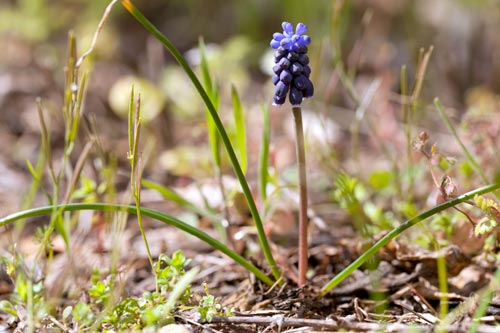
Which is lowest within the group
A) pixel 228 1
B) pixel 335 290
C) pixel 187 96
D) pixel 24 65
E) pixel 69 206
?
pixel 335 290

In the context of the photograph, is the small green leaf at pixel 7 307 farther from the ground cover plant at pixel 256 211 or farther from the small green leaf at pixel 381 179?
the small green leaf at pixel 381 179

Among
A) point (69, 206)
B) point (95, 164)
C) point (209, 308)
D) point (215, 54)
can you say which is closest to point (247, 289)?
point (209, 308)

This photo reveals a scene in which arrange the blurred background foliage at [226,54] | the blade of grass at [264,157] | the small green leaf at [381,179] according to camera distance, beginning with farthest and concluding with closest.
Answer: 1. the blurred background foliage at [226,54]
2. the small green leaf at [381,179]
3. the blade of grass at [264,157]

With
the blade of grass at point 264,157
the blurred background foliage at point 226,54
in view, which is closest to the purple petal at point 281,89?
the blade of grass at point 264,157

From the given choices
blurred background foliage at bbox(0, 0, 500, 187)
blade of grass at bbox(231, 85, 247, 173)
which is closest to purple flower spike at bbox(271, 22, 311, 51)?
blade of grass at bbox(231, 85, 247, 173)

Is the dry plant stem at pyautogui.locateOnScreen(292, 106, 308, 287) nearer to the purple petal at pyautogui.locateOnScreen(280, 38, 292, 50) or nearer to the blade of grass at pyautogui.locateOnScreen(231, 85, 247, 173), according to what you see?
the purple petal at pyautogui.locateOnScreen(280, 38, 292, 50)

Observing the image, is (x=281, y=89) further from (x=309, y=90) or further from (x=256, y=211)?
(x=256, y=211)

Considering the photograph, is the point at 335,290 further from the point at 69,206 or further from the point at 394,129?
the point at 394,129

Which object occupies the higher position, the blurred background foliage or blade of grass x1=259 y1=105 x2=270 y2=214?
the blurred background foliage

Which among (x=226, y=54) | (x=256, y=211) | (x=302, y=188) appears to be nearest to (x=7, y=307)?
(x=256, y=211)
